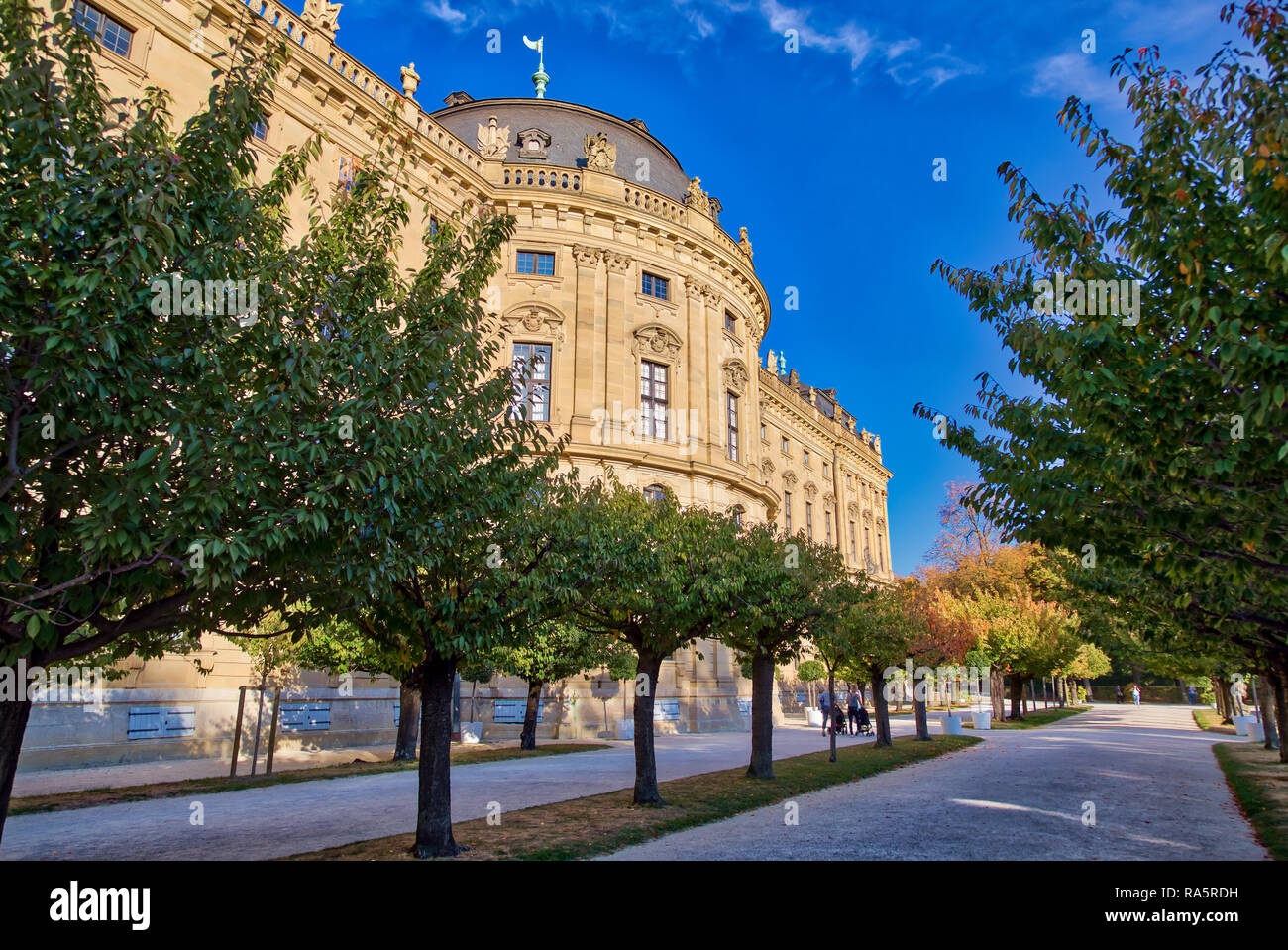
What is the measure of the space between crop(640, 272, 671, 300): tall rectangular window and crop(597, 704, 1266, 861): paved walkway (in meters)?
25.2

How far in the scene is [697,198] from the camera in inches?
1619

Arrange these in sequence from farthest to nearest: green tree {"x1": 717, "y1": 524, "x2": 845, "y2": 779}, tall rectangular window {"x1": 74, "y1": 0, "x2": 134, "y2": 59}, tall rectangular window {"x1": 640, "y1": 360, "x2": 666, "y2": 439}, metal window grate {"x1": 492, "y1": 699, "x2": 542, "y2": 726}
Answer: tall rectangular window {"x1": 640, "y1": 360, "x2": 666, "y2": 439}, metal window grate {"x1": 492, "y1": 699, "x2": 542, "y2": 726}, tall rectangular window {"x1": 74, "y1": 0, "x2": 134, "y2": 59}, green tree {"x1": 717, "y1": 524, "x2": 845, "y2": 779}

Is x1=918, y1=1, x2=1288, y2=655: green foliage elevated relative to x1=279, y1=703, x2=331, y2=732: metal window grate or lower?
elevated

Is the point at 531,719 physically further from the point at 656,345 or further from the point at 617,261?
the point at 617,261

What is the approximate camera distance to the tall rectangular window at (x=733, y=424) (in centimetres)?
4175

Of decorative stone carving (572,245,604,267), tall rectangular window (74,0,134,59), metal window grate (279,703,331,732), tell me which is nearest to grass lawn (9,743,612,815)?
metal window grate (279,703,331,732)

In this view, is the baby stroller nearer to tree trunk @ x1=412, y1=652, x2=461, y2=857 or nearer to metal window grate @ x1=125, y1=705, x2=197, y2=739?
metal window grate @ x1=125, y1=705, x2=197, y2=739

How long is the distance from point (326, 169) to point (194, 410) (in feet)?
80.8

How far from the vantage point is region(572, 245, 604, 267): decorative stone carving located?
36406mm

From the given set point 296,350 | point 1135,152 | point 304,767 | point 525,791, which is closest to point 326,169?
point 304,767

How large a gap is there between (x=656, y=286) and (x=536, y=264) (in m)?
6.14

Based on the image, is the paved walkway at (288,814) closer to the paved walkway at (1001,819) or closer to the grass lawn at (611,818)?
the grass lawn at (611,818)

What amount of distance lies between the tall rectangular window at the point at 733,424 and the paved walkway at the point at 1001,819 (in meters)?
22.3

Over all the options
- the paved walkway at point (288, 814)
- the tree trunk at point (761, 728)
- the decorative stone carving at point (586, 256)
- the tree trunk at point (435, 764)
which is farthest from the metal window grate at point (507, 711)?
the tree trunk at point (435, 764)
